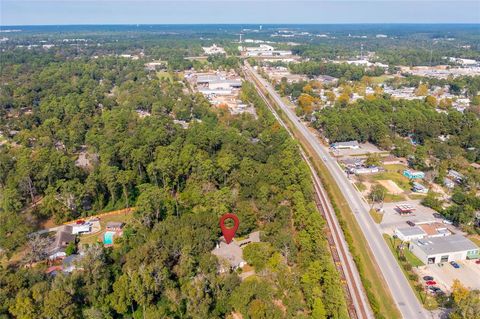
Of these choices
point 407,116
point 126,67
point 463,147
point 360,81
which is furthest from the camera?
point 126,67

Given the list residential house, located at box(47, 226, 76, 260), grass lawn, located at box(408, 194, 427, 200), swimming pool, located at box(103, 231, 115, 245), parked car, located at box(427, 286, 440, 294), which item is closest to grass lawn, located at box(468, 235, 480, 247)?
grass lawn, located at box(408, 194, 427, 200)

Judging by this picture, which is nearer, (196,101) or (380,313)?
(380,313)

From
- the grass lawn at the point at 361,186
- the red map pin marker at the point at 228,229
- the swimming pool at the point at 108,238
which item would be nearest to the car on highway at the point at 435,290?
the red map pin marker at the point at 228,229

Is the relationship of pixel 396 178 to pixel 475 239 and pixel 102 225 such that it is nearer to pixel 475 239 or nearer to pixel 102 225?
pixel 475 239

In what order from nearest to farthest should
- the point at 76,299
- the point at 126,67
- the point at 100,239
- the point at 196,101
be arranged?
the point at 76,299 → the point at 100,239 → the point at 196,101 → the point at 126,67

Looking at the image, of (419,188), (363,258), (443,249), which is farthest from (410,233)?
(419,188)

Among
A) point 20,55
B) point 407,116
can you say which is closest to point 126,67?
point 20,55

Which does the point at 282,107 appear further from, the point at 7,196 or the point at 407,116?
the point at 7,196
